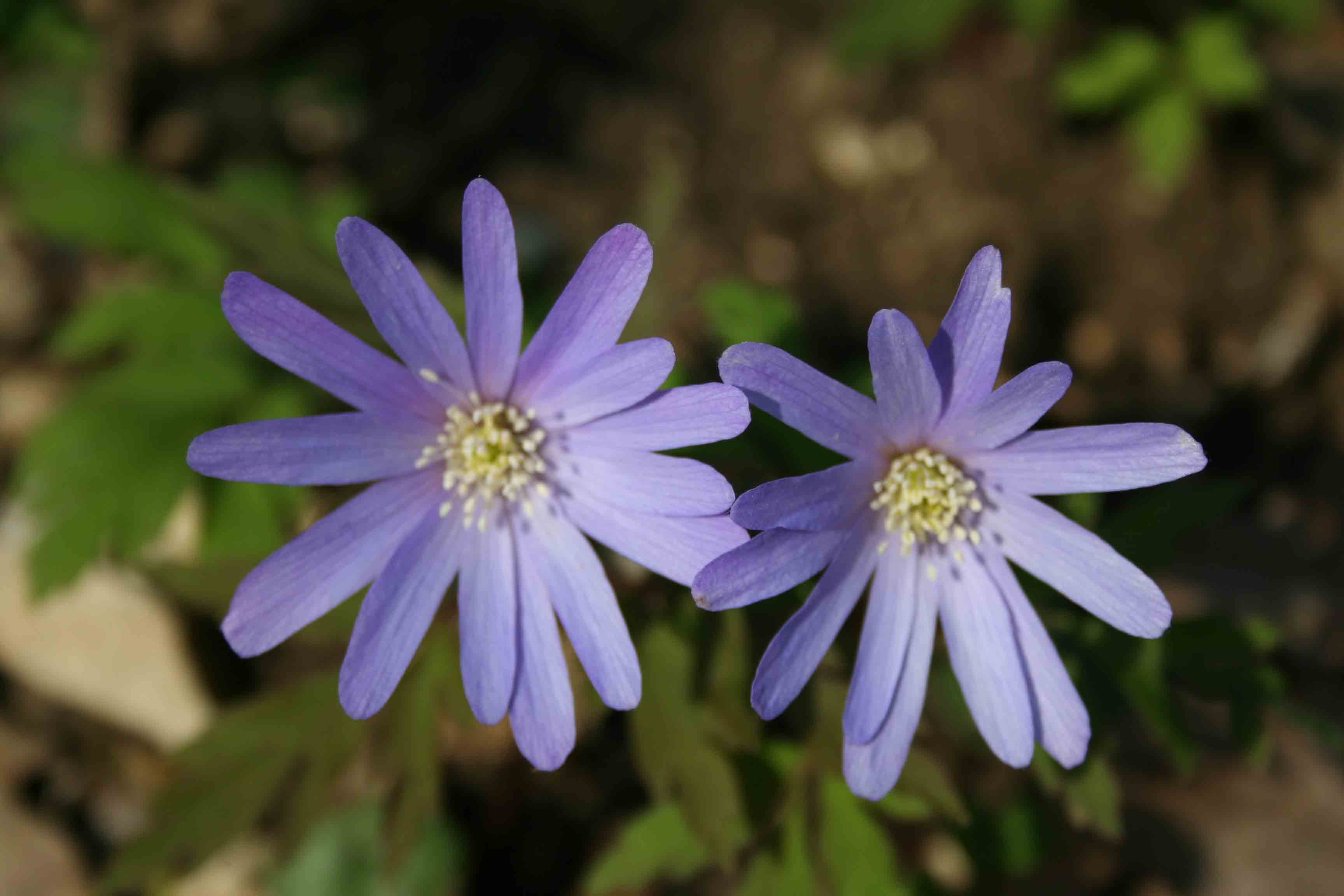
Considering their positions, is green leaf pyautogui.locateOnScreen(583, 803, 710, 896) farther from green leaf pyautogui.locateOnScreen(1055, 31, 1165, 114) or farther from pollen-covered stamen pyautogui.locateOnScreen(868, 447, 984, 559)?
green leaf pyautogui.locateOnScreen(1055, 31, 1165, 114)

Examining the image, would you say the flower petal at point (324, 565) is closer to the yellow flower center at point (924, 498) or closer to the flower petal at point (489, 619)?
the flower petal at point (489, 619)

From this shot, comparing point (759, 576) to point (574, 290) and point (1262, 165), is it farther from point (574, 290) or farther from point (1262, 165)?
point (1262, 165)

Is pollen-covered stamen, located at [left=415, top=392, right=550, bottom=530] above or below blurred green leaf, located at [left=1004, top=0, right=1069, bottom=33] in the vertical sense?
below

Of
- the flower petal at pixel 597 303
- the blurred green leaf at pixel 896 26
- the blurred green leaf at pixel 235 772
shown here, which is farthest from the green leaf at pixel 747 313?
the blurred green leaf at pixel 896 26

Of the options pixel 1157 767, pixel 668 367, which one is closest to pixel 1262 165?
pixel 1157 767

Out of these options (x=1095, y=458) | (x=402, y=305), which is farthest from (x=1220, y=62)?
(x=402, y=305)

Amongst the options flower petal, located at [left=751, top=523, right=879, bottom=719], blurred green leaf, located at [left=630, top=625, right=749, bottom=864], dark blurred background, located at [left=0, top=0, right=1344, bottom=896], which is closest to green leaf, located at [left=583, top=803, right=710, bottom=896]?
dark blurred background, located at [left=0, top=0, right=1344, bottom=896]
